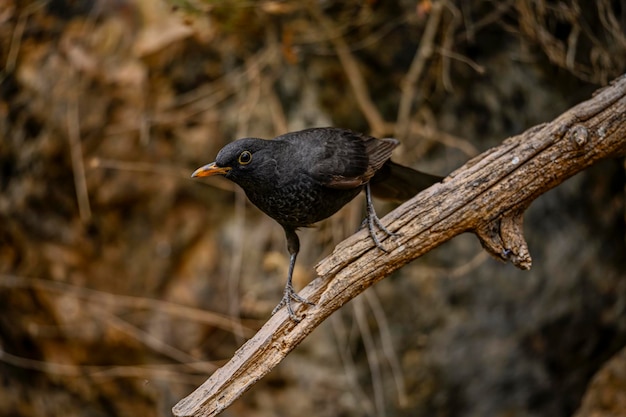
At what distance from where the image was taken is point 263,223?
16.6 feet

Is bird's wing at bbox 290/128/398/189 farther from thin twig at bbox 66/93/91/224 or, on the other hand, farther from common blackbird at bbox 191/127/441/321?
thin twig at bbox 66/93/91/224

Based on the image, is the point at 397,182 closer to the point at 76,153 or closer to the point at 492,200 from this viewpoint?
the point at 492,200

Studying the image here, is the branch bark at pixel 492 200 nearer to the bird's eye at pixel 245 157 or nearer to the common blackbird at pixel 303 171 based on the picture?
the common blackbird at pixel 303 171

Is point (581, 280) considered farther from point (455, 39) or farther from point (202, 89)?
point (202, 89)

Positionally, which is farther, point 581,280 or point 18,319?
point 18,319

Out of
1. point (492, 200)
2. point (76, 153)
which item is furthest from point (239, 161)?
point (76, 153)

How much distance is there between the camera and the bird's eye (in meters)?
3.32

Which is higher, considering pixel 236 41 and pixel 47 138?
pixel 236 41

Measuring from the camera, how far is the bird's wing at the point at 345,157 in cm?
346

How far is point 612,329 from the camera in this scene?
A: 4.91m

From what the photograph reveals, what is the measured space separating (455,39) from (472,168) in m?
2.02

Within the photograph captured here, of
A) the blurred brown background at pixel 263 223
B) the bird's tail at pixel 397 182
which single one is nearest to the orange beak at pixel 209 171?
the bird's tail at pixel 397 182

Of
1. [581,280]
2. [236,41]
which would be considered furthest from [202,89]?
[581,280]

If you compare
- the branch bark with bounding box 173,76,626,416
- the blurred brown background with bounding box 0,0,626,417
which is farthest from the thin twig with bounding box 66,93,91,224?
the branch bark with bounding box 173,76,626,416
